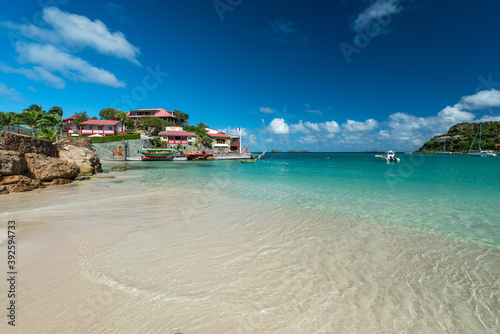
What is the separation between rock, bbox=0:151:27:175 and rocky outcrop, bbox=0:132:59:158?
1131mm

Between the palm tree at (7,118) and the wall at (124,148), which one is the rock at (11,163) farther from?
the palm tree at (7,118)

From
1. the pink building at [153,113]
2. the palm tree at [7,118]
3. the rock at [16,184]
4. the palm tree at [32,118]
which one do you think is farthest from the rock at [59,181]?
the pink building at [153,113]

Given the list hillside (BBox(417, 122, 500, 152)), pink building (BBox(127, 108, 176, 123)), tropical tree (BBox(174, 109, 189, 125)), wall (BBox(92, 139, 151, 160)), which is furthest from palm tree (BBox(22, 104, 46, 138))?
hillside (BBox(417, 122, 500, 152))

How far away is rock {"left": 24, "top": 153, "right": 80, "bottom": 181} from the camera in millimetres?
12969

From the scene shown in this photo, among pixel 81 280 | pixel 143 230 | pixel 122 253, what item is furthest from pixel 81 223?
pixel 81 280

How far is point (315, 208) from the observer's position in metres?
9.45

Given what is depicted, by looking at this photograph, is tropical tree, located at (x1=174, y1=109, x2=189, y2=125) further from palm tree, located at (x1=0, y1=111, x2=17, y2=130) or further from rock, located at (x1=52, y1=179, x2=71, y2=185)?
rock, located at (x1=52, y1=179, x2=71, y2=185)

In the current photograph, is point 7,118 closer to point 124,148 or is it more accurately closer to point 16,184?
point 124,148

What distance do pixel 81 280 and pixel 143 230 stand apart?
8.45 feet

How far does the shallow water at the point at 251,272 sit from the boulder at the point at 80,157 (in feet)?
43.3

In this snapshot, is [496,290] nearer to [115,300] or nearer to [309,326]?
[309,326]

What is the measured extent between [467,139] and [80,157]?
180664mm

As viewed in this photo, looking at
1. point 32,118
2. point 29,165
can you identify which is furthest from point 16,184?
point 32,118

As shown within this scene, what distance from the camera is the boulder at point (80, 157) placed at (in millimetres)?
18547
